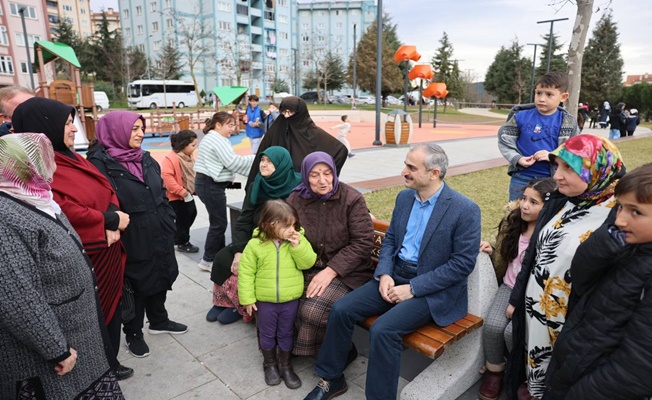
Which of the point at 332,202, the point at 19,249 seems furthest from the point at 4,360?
the point at 332,202

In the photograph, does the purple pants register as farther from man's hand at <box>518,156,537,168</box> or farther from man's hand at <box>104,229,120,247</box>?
man's hand at <box>518,156,537,168</box>

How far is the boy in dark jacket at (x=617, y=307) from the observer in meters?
1.62

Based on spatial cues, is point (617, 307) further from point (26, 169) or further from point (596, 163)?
point (26, 169)

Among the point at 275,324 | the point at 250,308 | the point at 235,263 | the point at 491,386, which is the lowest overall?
the point at 491,386

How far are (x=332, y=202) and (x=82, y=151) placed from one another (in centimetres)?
1428

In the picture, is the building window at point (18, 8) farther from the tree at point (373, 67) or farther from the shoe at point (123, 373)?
the shoe at point (123, 373)

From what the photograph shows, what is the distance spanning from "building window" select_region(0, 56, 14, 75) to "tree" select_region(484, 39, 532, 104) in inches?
2060

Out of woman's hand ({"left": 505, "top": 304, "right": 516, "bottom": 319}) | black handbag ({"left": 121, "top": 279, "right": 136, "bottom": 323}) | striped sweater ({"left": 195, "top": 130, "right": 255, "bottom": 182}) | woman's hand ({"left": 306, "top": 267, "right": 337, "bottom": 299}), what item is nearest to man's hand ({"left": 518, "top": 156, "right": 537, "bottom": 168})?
woman's hand ({"left": 505, "top": 304, "right": 516, "bottom": 319})

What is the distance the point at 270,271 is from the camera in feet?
10.1

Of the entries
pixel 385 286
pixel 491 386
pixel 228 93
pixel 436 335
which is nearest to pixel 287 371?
pixel 385 286

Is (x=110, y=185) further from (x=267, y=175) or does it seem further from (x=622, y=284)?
(x=622, y=284)

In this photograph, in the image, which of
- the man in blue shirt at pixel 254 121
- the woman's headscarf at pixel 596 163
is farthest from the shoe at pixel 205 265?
the man in blue shirt at pixel 254 121

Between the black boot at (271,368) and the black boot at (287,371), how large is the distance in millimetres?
38

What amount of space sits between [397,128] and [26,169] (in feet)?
48.6
